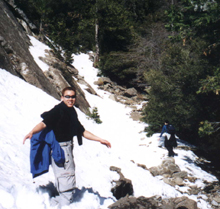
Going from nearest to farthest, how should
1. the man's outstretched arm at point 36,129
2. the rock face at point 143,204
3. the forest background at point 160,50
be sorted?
1. the man's outstretched arm at point 36,129
2. the rock face at point 143,204
3. the forest background at point 160,50

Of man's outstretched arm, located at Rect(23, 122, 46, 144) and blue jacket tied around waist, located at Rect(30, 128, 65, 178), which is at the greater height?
man's outstretched arm, located at Rect(23, 122, 46, 144)

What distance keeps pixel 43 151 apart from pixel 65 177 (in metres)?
0.55

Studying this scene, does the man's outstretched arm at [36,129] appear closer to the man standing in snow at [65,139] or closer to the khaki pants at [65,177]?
the man standing in snow at [65,139]

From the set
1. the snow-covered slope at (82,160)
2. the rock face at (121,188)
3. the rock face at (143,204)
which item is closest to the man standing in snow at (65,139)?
the snow-covered slope at (82,160)

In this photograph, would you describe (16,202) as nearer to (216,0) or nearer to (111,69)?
(216,0)

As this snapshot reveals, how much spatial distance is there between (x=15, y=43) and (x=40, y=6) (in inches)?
692

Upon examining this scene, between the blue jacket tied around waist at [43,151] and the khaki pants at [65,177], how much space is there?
0.10 meters

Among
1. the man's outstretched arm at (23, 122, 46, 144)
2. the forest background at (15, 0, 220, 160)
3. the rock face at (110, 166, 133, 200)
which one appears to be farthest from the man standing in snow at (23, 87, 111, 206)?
the forest background at (15, 0, 220, 160)

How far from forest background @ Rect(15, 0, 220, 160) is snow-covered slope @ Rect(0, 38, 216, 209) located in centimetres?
253

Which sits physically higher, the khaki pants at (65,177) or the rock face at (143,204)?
the khaki pants at (65,177)

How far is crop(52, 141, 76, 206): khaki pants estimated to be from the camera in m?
3.16

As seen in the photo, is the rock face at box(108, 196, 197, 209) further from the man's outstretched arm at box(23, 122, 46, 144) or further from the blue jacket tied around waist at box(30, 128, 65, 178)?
the man's outstretched arm at box(23, 122, 46, 144)

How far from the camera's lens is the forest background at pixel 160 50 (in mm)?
8953

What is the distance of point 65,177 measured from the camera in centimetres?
318
